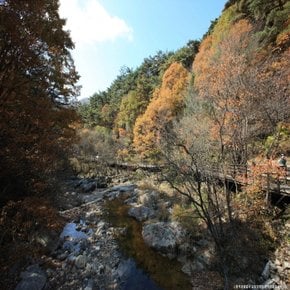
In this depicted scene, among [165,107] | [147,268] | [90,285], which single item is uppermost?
[165,107]

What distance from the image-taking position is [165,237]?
11086 mm

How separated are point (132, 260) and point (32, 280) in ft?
13.1

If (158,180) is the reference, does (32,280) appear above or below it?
below

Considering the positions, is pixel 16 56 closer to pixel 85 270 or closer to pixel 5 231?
pixel 5 231

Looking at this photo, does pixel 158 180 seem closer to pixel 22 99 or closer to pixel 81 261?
pixel 81 261

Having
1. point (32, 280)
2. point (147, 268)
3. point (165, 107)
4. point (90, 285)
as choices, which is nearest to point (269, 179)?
point (147, 268)

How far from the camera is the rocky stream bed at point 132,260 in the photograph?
8.35 m

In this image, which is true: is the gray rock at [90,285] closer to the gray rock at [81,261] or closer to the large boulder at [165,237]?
the gray rock at [81,261]

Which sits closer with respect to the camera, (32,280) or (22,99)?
(22,99)

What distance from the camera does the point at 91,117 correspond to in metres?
57.2

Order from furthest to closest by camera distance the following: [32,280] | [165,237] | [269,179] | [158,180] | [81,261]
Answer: [158,180] → [165,237] → [269,179] → [81,261] → [32,280]

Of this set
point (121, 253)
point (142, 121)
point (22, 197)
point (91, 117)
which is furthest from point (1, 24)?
point (91, 117)

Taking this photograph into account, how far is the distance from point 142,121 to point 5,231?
27833 millimetres

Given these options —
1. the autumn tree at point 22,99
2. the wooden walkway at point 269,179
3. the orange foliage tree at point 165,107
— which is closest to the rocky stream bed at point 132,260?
the wooden walkway at point 269,179
